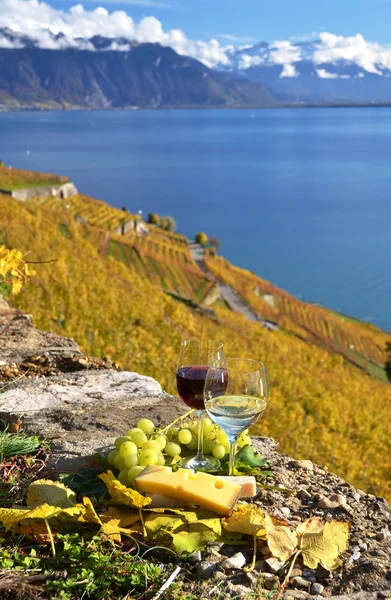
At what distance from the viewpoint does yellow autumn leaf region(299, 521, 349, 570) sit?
5.82 ft

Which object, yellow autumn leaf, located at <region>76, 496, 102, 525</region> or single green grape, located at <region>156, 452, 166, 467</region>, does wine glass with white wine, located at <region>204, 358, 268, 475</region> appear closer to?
single green grape, located at <region>156, 452, 166, 467</region>

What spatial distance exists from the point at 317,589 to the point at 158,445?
2.32ft

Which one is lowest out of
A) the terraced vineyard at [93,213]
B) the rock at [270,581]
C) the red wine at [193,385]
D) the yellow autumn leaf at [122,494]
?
the terraced vineyard at [93,213]

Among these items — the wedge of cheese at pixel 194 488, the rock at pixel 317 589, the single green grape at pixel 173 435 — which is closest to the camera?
the rock at pixel 317 589

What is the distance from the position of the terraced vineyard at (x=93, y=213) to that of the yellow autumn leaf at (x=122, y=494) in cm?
3866

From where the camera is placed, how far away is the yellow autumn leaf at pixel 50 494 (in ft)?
6.32

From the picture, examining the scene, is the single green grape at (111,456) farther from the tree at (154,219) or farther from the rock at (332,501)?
the tree at (154,219)

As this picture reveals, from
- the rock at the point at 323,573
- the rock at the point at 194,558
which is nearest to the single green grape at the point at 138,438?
the rock at the point at 194,558

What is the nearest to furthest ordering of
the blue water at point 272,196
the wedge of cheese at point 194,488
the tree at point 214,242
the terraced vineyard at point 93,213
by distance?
the wedge of cheese at point 194,488 → the terraced vineyard at point 93,213 → the blue water at point 272,196 → the tree at point 214,242

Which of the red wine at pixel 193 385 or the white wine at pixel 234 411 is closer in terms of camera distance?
the white wine at pixel 234 411

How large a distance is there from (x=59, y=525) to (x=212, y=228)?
6779cm

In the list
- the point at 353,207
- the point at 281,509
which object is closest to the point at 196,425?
the point at 281,509

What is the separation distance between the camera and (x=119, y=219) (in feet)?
149

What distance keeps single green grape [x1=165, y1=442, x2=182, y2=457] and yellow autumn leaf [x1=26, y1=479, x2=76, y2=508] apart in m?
0.42
